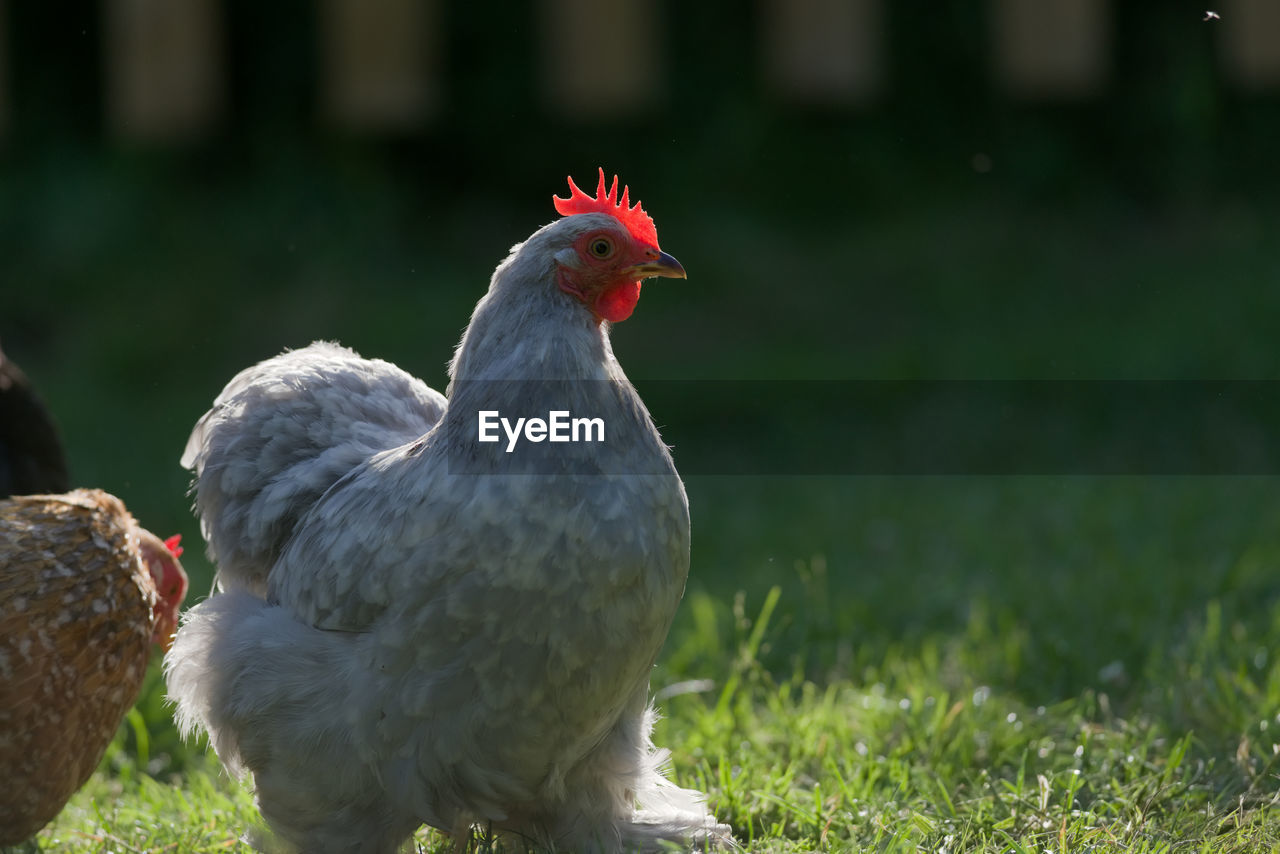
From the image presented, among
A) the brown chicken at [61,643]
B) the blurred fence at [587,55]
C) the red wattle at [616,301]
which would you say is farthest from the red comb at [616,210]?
the blurred fence at [587,55]

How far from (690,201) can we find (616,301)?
235 inches

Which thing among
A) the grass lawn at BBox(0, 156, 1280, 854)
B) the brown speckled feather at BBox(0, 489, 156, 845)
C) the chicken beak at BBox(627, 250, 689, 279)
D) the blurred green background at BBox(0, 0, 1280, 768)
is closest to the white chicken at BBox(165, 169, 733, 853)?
the chicken beak at BBox(627, 250, 689, 279)

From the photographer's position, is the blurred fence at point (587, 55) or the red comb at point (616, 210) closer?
the red comb at point (616, 210)

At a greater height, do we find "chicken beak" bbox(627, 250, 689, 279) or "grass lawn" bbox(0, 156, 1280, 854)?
"chicken beak" bbox(627, 250, 689, 279)

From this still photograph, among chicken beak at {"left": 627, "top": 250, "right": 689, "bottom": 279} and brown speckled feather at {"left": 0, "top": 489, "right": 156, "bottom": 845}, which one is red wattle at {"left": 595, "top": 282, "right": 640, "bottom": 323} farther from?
brown speckled feather at {"left": 0, "top": 489, "right": 156, "bottom": 845}

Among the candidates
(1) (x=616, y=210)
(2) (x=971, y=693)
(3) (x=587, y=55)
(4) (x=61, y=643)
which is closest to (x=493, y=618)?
(1) (x=616, y=210)

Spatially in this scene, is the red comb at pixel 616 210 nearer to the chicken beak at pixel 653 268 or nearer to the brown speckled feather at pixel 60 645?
the chicken beak at pixel 653 268

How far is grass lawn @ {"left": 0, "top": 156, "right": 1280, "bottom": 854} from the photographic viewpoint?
3.40m

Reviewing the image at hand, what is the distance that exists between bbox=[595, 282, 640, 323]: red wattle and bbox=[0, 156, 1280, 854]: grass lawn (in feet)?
4.11

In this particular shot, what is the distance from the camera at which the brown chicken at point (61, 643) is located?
306 centimetres

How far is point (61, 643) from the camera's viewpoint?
3131 mm

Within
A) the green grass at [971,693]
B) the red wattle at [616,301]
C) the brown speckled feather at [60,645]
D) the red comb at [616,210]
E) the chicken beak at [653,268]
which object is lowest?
the green grass at [971,693]

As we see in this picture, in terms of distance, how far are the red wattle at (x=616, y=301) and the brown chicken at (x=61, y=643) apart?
55.3 inches

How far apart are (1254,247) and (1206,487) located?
308cm
